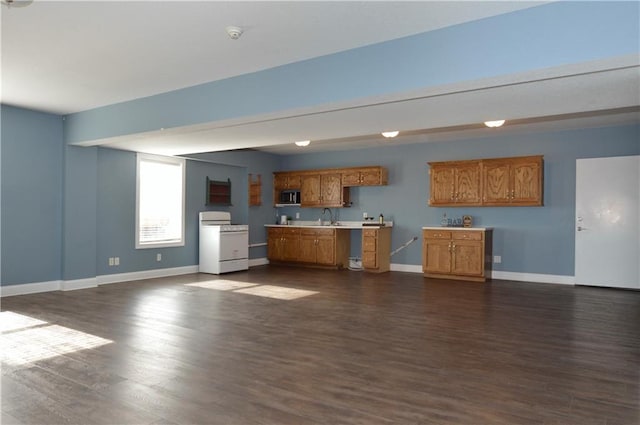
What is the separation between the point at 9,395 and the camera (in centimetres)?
278

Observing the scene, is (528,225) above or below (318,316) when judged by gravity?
above

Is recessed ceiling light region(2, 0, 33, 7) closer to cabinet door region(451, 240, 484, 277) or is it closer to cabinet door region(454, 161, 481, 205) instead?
cabinet door region(451, 240, 484, 277)

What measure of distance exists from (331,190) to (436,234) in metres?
2.60

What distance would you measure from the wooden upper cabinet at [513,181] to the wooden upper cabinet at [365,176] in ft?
6.58

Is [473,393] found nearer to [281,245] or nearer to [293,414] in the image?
[293,414]

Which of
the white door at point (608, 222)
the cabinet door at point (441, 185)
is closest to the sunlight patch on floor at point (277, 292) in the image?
the cabinet door at point (441, 185)

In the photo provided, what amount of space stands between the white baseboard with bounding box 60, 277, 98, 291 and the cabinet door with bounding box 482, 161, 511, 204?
661 centimetres

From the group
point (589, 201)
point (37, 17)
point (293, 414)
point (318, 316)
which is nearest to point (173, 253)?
point (318, 316)

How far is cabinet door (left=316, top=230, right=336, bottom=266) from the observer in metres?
9.16

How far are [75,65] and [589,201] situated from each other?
7.45 m

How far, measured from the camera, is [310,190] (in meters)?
9.94

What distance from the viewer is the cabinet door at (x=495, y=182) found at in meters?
7.73

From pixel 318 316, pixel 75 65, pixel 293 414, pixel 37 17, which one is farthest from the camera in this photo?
pixel 318 316

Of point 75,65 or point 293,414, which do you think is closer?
point 293,414
